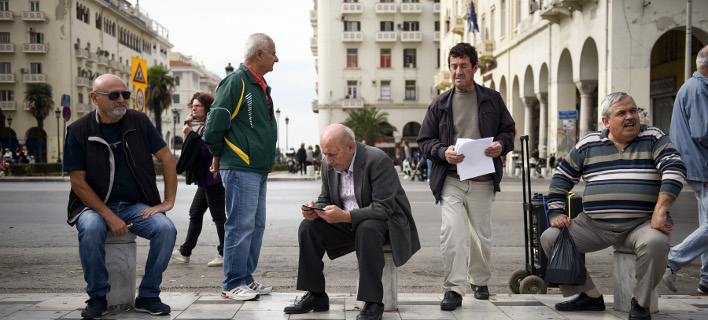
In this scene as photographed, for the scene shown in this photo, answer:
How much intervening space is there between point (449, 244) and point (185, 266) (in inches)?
142

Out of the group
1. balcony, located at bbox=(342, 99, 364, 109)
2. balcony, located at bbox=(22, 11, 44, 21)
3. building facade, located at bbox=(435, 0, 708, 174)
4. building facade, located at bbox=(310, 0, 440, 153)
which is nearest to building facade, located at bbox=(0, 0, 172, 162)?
balcony, located at bbox=(22, 11, 44, 21)

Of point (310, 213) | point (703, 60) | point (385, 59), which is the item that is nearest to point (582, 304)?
point (310, 213)

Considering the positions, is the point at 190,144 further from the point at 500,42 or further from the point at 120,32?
the point at 120,32

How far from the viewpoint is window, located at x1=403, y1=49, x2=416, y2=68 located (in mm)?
67062

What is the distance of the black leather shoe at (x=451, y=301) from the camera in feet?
17.1

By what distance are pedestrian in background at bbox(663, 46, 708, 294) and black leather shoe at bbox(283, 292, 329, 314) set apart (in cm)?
299

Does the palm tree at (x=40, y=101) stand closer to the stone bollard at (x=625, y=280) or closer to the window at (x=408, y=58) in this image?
the window at (x=408, y=58)

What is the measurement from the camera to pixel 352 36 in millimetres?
65625

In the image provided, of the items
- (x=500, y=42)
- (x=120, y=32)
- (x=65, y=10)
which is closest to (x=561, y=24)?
(x=500, y=42)

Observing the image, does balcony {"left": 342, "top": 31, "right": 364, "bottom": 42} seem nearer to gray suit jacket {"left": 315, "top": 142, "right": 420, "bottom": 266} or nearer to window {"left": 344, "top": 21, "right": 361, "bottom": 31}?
window {"left": 344, "top": 21, "right": 361, "bottom": 31}

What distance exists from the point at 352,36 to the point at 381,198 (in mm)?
61818

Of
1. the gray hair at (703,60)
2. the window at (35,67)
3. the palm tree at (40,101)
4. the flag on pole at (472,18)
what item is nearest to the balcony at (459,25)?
the flag on pole at (472,18)

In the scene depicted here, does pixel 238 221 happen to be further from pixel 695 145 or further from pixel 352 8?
pixel 352 8

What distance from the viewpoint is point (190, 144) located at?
749cm
